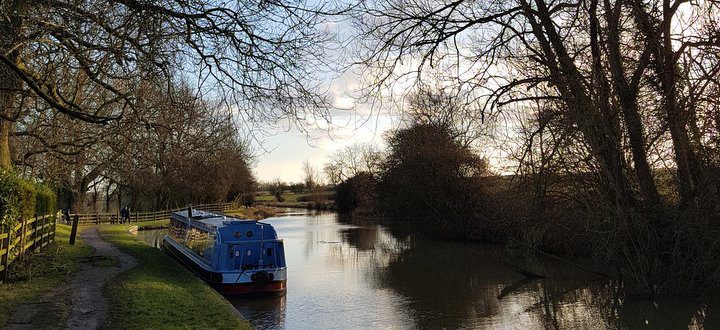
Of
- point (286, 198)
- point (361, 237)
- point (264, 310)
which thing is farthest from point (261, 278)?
point (286, 198)

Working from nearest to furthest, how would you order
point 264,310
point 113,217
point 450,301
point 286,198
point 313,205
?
point 264,310 → point 450,301 → point 113,217 → point 313,205 → point 286,198

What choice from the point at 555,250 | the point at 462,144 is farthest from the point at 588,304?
the point at 462,144

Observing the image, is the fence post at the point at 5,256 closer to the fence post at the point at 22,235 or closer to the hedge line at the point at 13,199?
the hedge line at the point at 13,199

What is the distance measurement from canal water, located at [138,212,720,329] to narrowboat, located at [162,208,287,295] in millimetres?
487

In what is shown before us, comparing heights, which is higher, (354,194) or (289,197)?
(289,197)

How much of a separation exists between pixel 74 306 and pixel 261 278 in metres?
6.15

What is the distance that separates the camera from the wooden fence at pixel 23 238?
413 inches

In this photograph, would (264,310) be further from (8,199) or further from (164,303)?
(8,199)

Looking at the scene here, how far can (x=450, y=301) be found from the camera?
1426 cm

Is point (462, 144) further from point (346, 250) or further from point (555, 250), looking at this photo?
point (555, 250)

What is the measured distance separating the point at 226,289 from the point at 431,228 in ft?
60.0

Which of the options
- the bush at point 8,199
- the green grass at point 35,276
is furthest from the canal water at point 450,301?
the bush at point 8,199

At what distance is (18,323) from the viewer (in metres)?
7.96

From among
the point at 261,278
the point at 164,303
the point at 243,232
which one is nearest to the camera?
the point at 164,303
